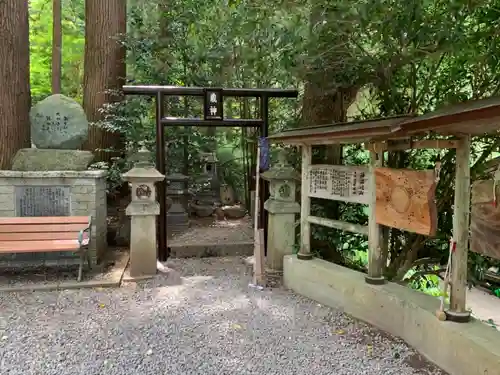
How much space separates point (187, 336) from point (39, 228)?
322 cm

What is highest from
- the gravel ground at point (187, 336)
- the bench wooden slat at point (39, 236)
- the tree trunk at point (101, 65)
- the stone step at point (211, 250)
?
→ the tree trunk at point (101, 65)

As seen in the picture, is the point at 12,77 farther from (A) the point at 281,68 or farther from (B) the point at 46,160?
(A) the point at 281,68

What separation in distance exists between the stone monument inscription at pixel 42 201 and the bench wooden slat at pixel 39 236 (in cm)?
47

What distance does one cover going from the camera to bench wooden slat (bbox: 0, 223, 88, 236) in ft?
19.7

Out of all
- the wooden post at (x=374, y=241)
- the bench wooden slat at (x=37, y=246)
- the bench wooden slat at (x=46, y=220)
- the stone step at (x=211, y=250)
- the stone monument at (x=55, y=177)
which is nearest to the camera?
the wooden post at (x=374, y=241)

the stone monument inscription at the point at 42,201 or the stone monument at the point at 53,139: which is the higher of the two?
the stone monument at the point at 53,139

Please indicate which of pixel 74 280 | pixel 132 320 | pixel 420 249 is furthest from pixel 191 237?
pixel 420 249

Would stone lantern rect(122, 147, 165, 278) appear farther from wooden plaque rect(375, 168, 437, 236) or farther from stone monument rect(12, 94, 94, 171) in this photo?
wooden plaque rect(375, 168, 437, 236)

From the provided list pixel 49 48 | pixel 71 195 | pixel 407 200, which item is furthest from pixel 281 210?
pixel 49 48

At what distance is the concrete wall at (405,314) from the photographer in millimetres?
3164

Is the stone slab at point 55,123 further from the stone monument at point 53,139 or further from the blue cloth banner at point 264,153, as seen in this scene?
the blue cloth banner at point 264,153

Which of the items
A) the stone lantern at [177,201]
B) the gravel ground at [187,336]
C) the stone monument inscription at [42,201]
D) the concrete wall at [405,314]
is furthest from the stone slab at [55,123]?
the concrete wall at [405,314]

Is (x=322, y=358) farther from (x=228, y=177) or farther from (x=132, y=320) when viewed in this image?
(x=228, y=177)

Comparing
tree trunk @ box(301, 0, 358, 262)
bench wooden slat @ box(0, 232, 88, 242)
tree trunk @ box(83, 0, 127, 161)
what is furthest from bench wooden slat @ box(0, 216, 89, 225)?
tree trunk @ box(301, 0, 358, 262)
